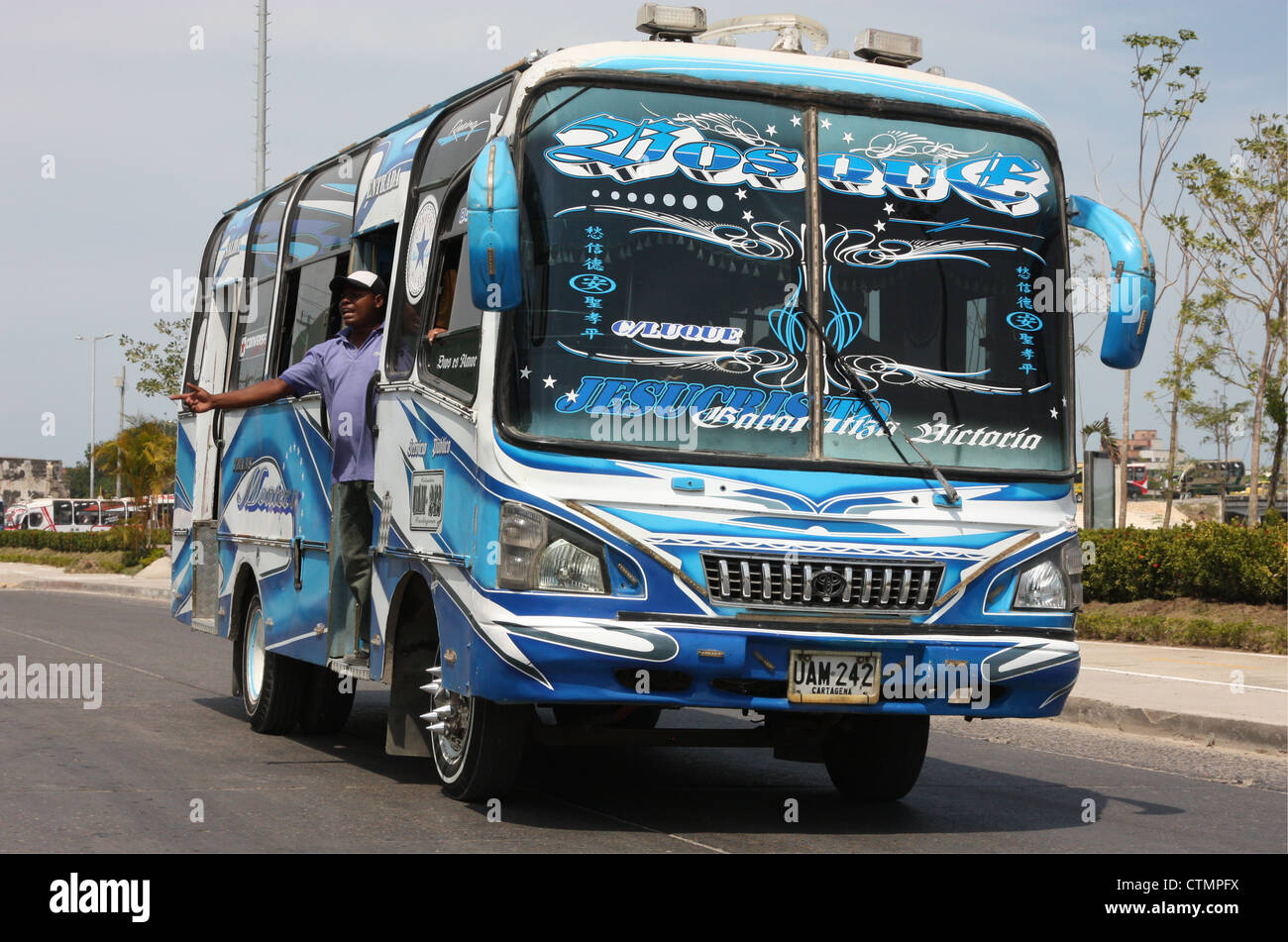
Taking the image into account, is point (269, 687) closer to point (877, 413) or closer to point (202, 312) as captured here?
point (202, 312)

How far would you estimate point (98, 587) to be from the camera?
32.9 meters

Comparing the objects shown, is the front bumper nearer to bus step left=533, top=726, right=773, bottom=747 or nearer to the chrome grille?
the chrome grille

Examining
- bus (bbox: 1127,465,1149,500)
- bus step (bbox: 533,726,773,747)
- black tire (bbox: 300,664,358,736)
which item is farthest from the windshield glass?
bus (bbox: 1127,465,1149,500)

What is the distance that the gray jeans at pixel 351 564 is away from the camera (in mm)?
8789

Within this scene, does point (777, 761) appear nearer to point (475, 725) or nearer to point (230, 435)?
point (475, 725)

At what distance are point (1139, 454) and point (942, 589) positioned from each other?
568 feet

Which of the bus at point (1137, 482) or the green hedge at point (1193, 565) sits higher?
the green hedge at point (1193, 565)

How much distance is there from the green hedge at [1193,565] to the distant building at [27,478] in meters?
110

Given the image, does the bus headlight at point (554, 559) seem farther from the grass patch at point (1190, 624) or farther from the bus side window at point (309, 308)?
the grass patch at point (1190, 624)

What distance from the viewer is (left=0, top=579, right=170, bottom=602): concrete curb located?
3044 cm

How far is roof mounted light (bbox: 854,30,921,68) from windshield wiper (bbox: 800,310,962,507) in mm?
1660

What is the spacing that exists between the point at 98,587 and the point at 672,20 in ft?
90.8

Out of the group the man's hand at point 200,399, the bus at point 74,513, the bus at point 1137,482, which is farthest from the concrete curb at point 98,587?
the bus at point 1137,482

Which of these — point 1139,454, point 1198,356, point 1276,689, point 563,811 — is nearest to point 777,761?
point 563,811
